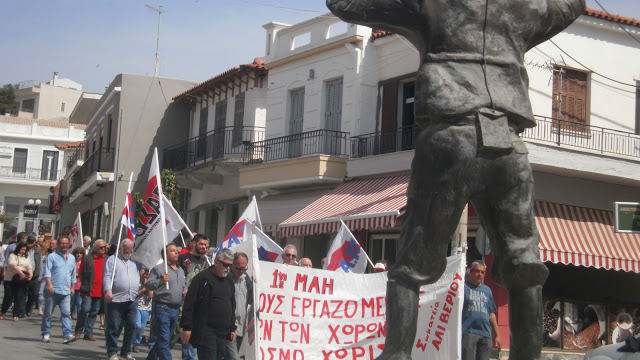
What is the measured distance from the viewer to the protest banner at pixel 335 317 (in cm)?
962

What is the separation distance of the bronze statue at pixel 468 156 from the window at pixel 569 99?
750 inches

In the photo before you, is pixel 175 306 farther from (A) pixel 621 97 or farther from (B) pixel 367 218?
(A) pixel 621 97

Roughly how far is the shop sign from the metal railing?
467 inches

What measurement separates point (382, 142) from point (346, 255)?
38.8 ft

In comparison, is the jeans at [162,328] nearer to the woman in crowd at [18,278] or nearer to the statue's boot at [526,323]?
the woman in crowd at [18,278]

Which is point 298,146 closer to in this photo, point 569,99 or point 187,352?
point 569,99

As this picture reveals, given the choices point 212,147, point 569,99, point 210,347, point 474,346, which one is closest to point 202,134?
point 212,147

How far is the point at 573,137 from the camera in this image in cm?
2394

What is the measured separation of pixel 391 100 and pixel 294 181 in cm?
404

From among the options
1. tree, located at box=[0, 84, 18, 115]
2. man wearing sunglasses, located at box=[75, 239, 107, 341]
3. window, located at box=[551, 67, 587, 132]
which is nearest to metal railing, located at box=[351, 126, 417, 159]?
window, located at box=[551, 67, 587, 132]

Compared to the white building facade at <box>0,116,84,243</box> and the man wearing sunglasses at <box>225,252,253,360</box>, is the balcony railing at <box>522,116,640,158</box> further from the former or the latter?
the white building facade at <box>0,116,84,243</box>

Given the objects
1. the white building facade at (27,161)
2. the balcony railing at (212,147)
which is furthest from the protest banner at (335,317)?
the white building facade at (27,161)

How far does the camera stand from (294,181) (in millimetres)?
28703

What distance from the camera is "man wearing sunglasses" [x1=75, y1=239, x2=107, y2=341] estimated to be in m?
17.2
